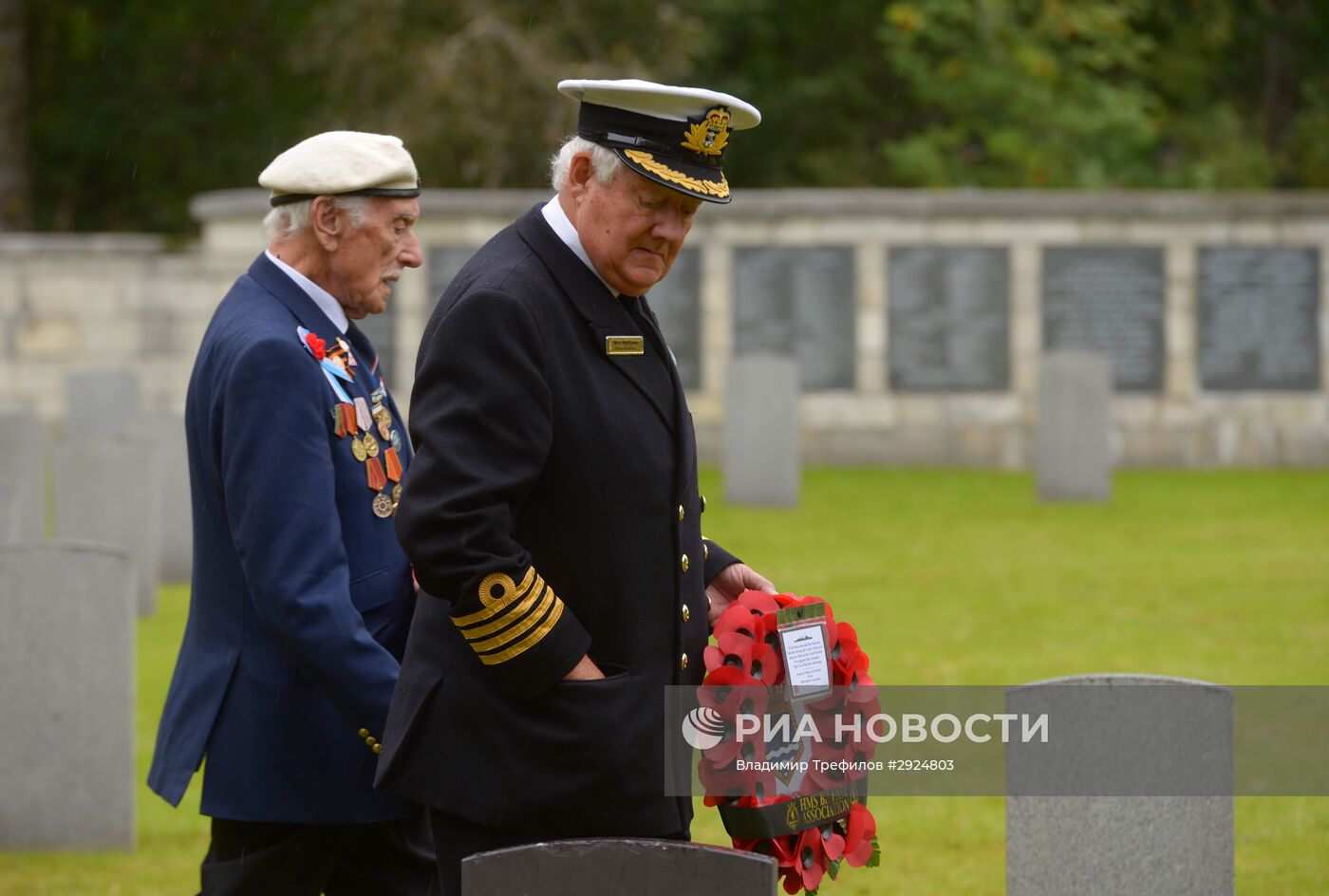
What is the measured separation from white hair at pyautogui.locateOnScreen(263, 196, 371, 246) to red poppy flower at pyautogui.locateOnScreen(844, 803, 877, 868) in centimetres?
153

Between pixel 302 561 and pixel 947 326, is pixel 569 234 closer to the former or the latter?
pixel 302 561

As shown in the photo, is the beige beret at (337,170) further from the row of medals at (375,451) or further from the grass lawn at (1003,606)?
the grass lawn at (1003,606)

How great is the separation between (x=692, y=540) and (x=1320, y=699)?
537 cm

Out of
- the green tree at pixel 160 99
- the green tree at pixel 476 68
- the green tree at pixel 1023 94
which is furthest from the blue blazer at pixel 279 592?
the green tree at pixel 160 99

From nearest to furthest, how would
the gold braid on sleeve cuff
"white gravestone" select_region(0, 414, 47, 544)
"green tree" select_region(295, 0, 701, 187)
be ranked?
the gold braid on sleeve cuff, "white gravestone" select_region(0, 414, 47, 544), "green tree" select_region(295, 0, 701, 187)

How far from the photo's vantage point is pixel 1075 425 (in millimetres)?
14781

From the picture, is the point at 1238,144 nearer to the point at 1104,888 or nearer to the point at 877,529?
the point at 877,529

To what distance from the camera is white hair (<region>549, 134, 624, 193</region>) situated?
3096 millimetres

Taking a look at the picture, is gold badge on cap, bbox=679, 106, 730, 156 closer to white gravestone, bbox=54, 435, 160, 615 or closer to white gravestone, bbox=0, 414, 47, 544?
white gravestone, bbox=54, 435, 160, 615

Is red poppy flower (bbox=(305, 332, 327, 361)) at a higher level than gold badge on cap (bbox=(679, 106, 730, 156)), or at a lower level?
lower

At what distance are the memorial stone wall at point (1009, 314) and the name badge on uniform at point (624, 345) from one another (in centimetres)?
1463

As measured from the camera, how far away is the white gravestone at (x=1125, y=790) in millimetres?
3793

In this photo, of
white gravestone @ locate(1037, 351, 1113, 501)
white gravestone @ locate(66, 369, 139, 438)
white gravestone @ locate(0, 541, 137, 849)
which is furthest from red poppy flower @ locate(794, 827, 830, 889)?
white gravestone @ locate(66, 369, 139, 438)

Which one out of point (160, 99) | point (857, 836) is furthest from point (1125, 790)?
→ point (160, 99)
